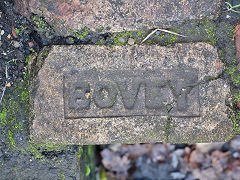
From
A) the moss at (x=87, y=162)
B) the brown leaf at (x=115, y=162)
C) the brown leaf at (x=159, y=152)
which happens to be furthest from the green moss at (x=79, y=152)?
the brown leaf at (x=159, y=152)

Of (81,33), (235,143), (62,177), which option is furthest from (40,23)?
(235,143)

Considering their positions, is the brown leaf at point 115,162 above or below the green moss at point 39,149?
below

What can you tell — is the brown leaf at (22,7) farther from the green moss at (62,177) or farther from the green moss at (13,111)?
the green moss at (62,177)

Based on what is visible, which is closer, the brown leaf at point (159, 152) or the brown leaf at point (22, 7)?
the brown leaf at point (22, 7)

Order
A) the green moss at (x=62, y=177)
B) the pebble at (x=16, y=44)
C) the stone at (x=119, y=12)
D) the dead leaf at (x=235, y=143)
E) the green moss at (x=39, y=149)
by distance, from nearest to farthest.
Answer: the stone at (x=119, y=12) < the pebble at (x=16, y=44) < the green moss at (x=39, y=149) < the green moss at (x=62, y=177) < the dead leaf at (x=235, y=143)

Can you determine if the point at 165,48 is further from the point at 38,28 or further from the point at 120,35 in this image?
the point at 38,28

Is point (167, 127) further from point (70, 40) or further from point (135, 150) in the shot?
point (135, 150)

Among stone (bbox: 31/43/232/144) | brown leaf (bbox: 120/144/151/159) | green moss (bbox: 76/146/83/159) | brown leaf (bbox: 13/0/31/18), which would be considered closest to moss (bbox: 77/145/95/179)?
green moss (bbox: 76/146/83/159)
